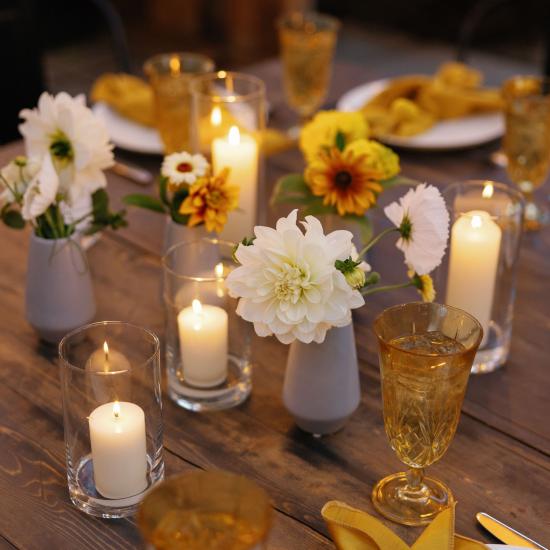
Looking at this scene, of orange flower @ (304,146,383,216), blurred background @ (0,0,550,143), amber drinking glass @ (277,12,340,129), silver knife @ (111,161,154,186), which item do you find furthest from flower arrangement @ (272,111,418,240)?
blurred background @ (0,0,550,143)

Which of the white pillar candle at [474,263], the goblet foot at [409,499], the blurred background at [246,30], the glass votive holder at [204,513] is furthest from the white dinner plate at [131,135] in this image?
the blurred background at [246,30]

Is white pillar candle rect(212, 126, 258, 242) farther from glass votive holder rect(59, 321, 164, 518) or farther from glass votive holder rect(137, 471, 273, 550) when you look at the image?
glass votive holder rect(137, 471, 273, 550)

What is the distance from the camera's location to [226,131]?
1.45 metres

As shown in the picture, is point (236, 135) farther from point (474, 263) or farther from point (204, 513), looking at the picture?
point (204, 513)

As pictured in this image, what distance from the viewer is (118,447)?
0.91 m

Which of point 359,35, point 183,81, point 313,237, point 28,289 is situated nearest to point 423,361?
point 313,237

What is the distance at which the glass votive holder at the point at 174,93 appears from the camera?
1613 millimetres

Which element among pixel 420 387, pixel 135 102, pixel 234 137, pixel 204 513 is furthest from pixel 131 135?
pixel 204 513

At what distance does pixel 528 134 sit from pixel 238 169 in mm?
462

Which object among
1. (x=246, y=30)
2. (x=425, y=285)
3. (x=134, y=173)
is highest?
(x=425, y=285)

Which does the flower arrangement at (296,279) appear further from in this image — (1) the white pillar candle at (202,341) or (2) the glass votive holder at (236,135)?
(2) the glass votive holder at (236,135)

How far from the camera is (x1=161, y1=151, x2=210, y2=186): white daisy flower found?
1.14 metres

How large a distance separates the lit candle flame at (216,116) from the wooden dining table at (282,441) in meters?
0.24

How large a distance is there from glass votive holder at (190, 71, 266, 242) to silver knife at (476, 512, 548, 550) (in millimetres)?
586
